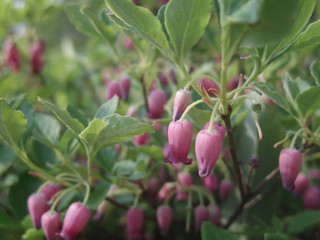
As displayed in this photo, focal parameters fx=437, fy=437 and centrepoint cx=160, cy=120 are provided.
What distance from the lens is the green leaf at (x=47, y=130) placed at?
131 cm

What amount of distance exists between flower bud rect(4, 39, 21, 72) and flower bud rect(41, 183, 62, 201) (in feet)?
4.03

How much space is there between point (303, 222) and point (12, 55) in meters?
1.75

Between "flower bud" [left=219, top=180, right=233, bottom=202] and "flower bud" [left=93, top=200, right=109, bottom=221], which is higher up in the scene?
"flower bud" [left=93, top=200, right=109, bottom=221]

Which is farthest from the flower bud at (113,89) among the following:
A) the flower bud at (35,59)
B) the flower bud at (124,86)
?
the flower bud at (35,59)

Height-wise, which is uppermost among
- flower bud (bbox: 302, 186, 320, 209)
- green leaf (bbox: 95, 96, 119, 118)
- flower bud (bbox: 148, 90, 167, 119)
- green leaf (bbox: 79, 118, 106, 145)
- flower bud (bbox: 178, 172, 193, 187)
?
green leaf (bbox: 79, 118, 106, 145)

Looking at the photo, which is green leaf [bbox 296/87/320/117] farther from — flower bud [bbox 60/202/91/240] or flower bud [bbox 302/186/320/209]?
flower bud [bbox 60/202/91/240]

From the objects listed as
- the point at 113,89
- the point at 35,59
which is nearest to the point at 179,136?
the point at 113,89

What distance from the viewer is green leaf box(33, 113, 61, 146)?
1.31 m

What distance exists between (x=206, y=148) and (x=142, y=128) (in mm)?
157

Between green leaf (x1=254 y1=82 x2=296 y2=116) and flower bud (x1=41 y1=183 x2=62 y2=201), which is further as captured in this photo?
flower bud (x1=41 y1=183 x2=62 y2=201)

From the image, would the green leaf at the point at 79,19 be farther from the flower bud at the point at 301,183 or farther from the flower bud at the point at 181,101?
the flower bud at the point at 301,183

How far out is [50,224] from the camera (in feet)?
3.85

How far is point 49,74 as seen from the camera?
257cm

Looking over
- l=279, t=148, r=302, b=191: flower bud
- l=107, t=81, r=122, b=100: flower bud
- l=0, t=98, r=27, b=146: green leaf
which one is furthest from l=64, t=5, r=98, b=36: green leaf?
l=279, t=148, r=302, b=191: flower bud
